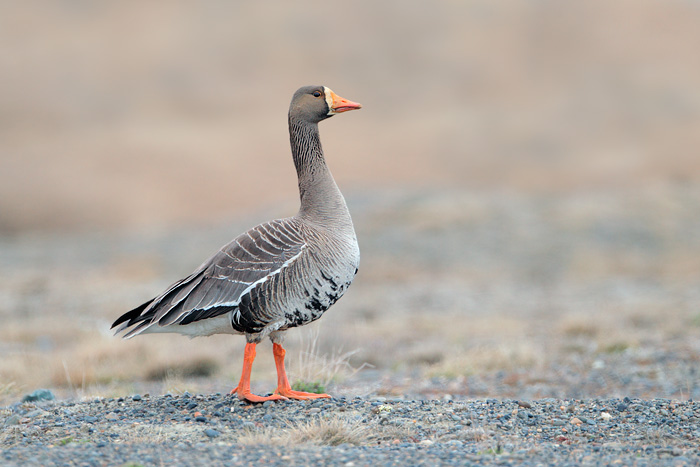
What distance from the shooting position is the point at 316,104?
8.07 meters

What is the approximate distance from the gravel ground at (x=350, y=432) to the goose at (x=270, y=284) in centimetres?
70

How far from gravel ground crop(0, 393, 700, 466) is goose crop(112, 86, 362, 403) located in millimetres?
696

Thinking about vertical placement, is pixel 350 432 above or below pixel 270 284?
below

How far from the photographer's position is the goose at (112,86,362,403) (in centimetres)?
720

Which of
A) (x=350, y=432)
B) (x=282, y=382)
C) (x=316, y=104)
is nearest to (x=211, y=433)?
(x=350, y=432)

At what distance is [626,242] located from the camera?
30.7 metres

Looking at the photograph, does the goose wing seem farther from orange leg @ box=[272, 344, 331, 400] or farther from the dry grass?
the dry grass

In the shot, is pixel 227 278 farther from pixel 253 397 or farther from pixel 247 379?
pixel 253 397

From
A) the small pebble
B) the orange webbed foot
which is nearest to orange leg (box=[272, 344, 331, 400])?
the orange webbed foot

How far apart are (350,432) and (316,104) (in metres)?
3.54

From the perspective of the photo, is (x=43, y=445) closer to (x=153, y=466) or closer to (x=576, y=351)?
(x=153, y=466)

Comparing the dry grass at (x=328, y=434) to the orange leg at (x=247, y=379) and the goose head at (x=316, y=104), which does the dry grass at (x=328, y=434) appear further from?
the goose head at (x=316, y=104)

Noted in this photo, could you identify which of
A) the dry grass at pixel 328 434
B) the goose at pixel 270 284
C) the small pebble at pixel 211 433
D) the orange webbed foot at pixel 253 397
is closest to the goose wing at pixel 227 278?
the goose at pixel 270 284

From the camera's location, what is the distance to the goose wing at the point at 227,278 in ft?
23.8
